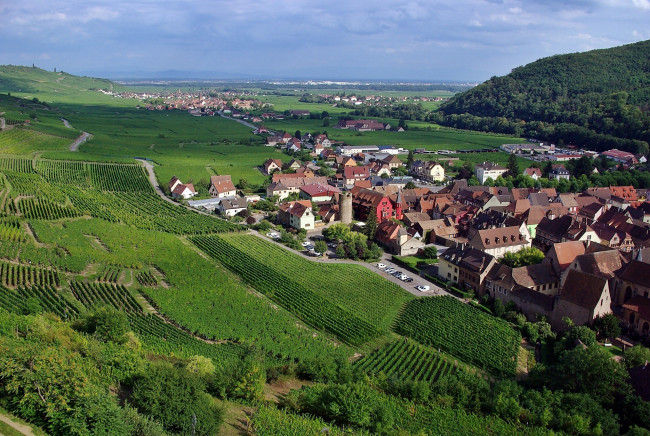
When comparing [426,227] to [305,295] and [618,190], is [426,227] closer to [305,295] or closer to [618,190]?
[305,295]

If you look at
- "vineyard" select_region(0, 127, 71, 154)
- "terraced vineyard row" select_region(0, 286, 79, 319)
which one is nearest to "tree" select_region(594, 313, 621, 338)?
"terraced vineyard row" select_region(0, 286, 79, 319)

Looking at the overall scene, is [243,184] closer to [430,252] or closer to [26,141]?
[430,252]

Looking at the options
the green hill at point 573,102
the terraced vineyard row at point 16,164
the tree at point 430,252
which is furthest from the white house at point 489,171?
the terraced vineyard row at point 16,164

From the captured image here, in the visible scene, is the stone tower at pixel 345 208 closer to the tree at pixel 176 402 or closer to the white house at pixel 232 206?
the white house at pixel 232 206

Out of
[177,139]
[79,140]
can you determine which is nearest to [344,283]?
[79,140]

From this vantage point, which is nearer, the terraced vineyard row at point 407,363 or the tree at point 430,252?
the terraced vineyard row at point 407,363

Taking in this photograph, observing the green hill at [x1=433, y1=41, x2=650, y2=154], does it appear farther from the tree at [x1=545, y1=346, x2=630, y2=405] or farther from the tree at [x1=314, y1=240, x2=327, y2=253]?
the tree at [x1=545, y1=346, x2=630, y2=405]

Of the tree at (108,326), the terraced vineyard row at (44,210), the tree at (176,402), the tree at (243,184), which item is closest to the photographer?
the tree at (176,402)

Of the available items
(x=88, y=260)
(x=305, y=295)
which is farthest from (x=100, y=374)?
(x=88, y=260)
